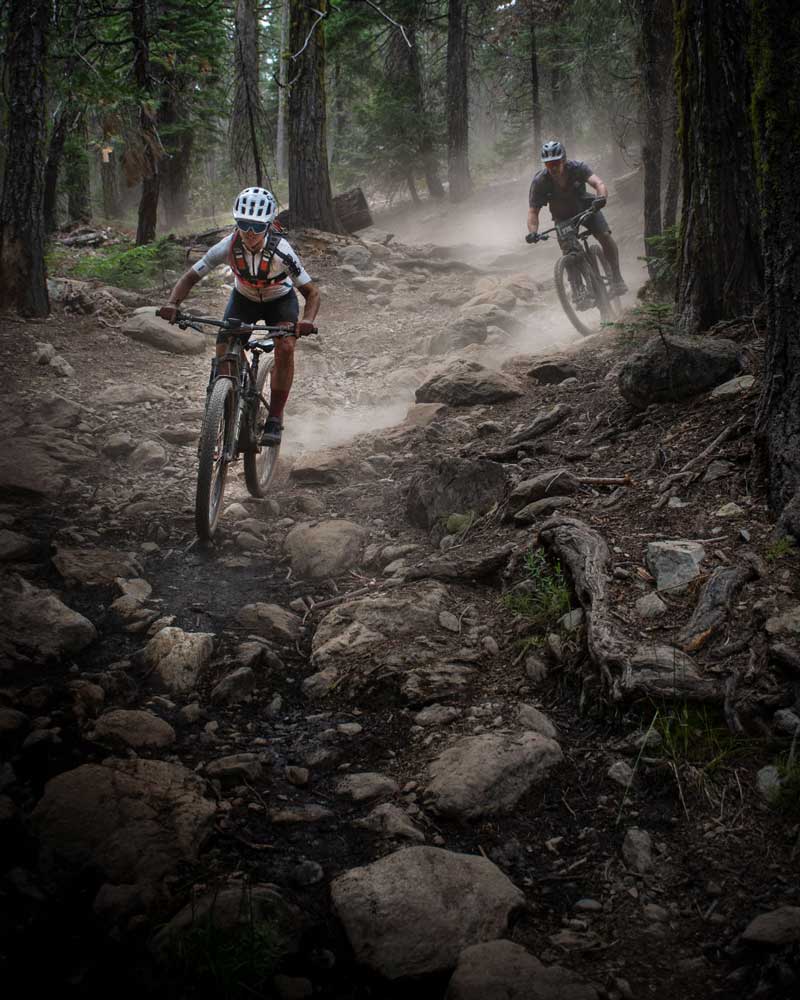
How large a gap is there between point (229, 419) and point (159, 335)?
4881 mm

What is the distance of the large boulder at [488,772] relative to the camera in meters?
2.70

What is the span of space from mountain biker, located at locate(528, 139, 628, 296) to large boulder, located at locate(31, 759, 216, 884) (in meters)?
8.21

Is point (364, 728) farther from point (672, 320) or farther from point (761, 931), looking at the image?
point (672, 320)

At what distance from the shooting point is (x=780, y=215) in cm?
333

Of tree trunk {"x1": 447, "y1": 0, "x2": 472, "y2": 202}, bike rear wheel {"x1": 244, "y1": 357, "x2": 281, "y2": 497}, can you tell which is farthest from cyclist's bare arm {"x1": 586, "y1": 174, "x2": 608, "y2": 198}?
tree trunk {"x1": 447, "y1": 0, "x2": 472, "y2": 202}

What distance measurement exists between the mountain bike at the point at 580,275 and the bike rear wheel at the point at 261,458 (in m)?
4.67

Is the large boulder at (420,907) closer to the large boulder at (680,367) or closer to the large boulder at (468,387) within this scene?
the large boulder at (680,367)

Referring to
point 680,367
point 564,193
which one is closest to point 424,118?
point 564,193

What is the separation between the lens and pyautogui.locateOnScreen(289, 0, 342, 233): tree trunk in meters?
13.3

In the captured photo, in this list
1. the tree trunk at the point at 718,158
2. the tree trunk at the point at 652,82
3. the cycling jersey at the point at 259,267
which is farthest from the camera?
the tree trunk at the point at 652,82

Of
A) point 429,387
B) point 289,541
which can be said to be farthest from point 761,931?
point 429,387

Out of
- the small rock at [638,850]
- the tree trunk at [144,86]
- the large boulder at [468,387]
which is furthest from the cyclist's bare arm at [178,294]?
the tree trunk at [144,86]

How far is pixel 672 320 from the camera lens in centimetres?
612

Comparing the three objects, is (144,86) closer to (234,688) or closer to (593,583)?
(234,688)
